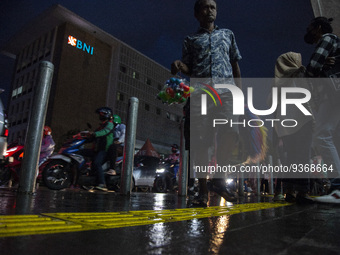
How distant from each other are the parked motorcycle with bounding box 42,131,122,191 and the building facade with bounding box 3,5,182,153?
2521 centimetres

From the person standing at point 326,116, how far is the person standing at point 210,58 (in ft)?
3.45

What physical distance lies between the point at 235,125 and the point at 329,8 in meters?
6.10

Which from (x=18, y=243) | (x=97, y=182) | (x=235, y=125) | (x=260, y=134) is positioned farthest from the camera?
(x=260, y=134)

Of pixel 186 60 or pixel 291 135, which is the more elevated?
pixel 186 60

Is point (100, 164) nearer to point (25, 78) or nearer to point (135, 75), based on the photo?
point (25, 78)

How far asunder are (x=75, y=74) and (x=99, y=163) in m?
32.5

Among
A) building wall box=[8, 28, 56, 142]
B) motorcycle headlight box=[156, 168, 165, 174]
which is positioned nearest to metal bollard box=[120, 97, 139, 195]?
motorcycle headlight box=[156, 168, 165, 174]

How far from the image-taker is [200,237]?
0.94 metres

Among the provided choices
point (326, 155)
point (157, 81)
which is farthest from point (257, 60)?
point (326, 155)

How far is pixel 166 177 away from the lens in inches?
447

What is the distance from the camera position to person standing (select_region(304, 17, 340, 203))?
10.8ft

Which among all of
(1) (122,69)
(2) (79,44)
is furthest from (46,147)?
(1) (122,69)

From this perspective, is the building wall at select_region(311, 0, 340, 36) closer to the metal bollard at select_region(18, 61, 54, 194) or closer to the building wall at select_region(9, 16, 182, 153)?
the metal bollard at select_region(18, 61, 54, 194)

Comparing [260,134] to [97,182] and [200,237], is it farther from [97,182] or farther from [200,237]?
[200,237]
